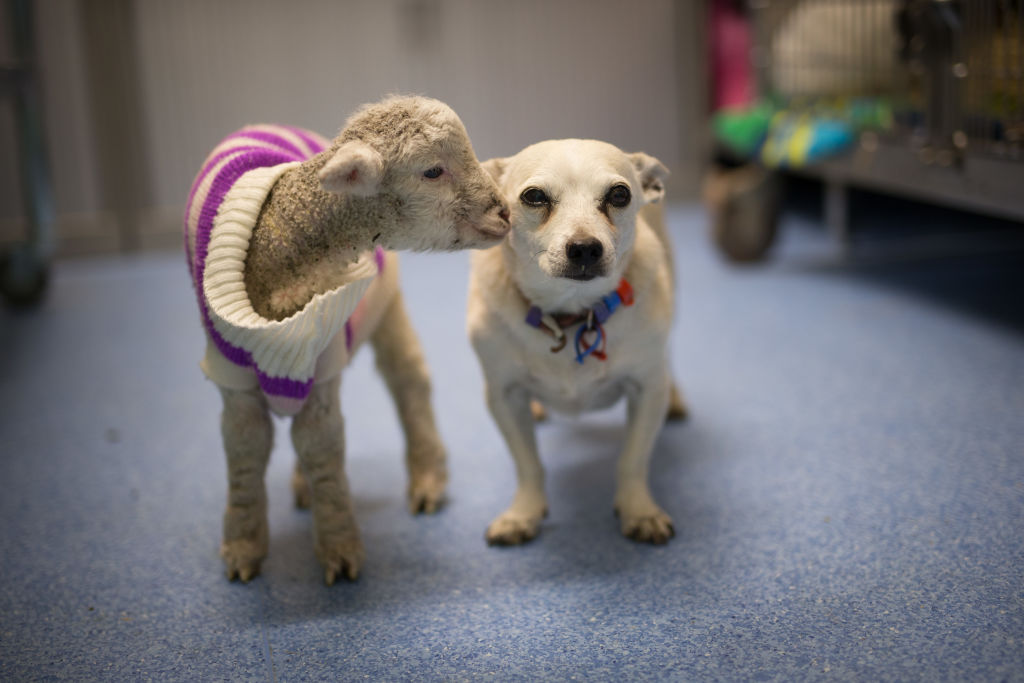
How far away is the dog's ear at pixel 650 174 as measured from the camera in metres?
1.48

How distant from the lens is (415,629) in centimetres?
129

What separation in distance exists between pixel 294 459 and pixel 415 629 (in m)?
0.74

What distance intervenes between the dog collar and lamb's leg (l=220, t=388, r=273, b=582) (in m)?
0.46

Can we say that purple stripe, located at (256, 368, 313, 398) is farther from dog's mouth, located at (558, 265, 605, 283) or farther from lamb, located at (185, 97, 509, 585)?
dog's mouth, located at (558, 265, 605, 283)

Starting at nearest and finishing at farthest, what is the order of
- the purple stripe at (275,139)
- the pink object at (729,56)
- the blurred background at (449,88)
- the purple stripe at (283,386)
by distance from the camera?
the purple stripe at (283,386), the purple stripe at (275,139), the blurred background at (449,88), the pink object at (729,56)

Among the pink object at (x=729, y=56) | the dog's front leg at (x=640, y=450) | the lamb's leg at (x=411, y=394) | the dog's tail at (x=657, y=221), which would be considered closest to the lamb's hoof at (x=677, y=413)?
the dog's tail at (x=657, y=221)

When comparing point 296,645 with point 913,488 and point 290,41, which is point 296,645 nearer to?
point 913,488

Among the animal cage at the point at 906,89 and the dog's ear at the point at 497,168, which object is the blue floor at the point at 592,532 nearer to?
the animal cage at the point at 906,89

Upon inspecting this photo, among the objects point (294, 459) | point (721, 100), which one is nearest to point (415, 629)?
point (294, 459)

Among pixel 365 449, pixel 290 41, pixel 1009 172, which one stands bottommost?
pixel 365 449

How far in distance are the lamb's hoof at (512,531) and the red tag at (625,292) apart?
16.4 inches

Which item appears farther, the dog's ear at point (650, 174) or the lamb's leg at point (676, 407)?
the lamb's leg at point (676, 407)

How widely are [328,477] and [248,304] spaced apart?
0.34m

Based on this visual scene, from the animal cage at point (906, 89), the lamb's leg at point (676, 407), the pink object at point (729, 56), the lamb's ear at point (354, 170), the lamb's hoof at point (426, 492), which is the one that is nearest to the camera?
the lamb's ear at point (354, 170)
